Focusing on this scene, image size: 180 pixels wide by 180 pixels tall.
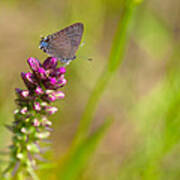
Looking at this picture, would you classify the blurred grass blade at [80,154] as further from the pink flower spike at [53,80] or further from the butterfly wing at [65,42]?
the butterfly wing at [65,42]

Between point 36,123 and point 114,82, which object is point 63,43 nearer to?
point 36,123

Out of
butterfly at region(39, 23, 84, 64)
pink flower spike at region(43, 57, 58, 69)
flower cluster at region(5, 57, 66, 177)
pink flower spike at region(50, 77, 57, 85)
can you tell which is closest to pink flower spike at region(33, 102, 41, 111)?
flower cluster at region(5, 57, 66, 177)

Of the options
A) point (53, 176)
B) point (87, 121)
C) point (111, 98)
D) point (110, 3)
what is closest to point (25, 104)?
point (87, 121)

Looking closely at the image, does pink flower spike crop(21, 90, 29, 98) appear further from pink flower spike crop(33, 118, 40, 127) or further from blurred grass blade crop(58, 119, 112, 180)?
blurred grass blade crop(58, 119, 112, 180)

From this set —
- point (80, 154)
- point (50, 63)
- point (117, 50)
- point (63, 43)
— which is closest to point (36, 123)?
point (50, 63)

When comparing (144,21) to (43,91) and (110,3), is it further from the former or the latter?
(43,91)

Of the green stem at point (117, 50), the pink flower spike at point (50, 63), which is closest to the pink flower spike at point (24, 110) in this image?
the pink flower spike at point (50, 63)
